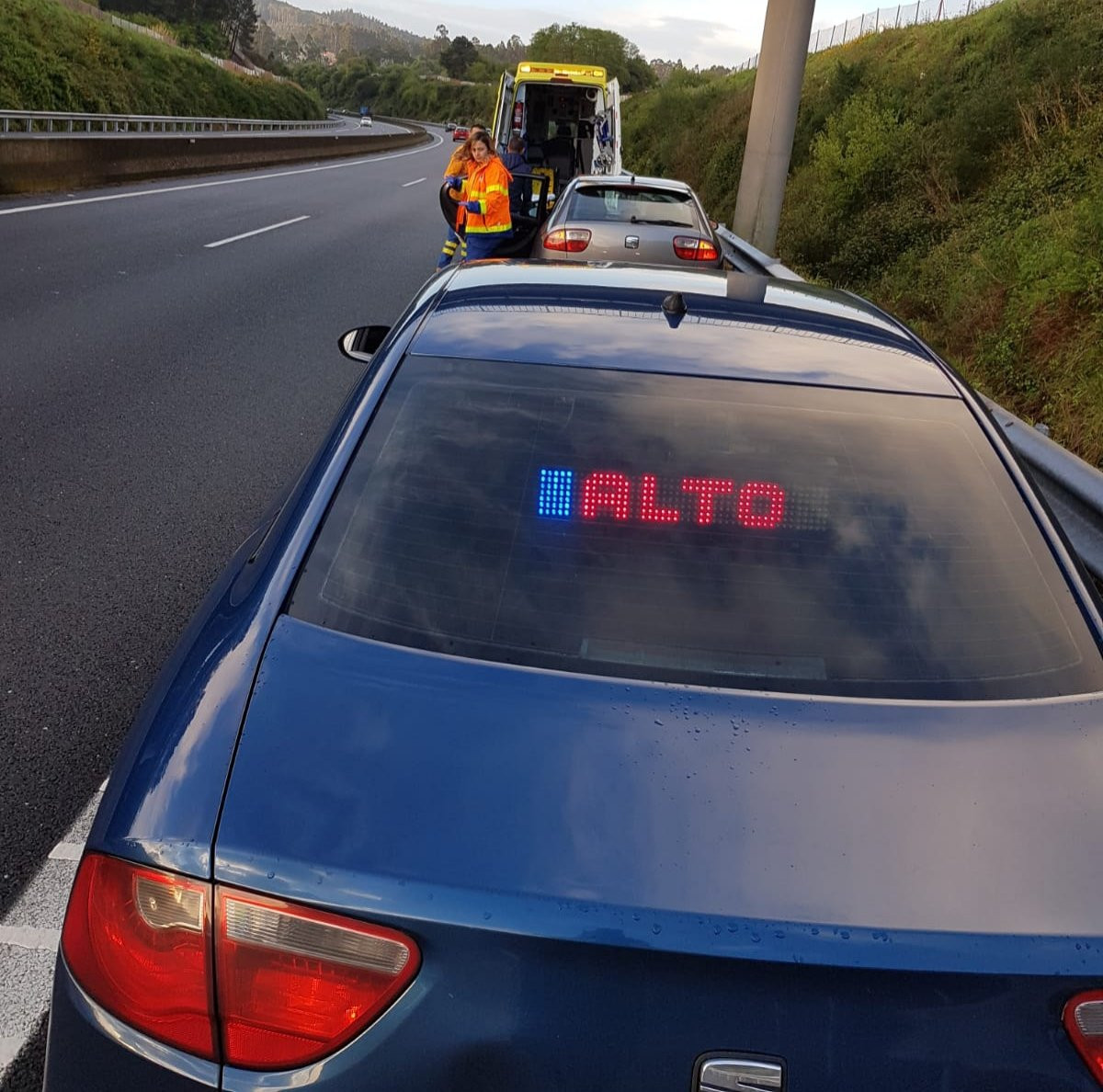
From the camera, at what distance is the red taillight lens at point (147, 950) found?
1424mm

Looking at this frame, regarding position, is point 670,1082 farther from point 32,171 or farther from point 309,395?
point 32,171

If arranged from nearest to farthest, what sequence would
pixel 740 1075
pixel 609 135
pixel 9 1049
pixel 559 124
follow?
pixel 740 1075, pixel 9 1049, pixel 609 135, pixel 559 124

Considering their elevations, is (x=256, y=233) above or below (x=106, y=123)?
below

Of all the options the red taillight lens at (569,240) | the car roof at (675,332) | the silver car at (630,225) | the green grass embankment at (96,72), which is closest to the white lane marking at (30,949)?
the car roof at (675,332)

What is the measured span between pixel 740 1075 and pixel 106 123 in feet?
102

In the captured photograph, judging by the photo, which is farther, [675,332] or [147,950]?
[675,332]

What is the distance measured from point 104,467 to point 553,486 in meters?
4.48

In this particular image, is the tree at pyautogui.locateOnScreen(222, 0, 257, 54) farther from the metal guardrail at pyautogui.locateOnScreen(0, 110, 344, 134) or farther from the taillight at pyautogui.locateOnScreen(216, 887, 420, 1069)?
the taillight at pyautogui.locateOnScreen(216, 887, 420, 1069)

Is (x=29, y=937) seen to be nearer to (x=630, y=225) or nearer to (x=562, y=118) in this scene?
(x=630, y=225)

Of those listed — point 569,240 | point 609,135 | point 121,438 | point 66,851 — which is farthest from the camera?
point 609,135

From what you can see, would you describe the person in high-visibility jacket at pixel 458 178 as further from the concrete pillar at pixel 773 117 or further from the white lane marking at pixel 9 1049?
the white lane marking at pixel 9 1049

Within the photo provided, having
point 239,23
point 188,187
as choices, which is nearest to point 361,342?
point 188,187

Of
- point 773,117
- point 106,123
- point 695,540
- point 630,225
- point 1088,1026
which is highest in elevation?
point 773,117

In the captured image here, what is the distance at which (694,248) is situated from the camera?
35.0ft
